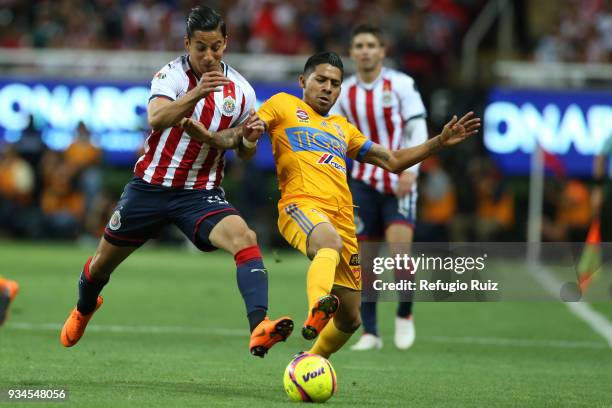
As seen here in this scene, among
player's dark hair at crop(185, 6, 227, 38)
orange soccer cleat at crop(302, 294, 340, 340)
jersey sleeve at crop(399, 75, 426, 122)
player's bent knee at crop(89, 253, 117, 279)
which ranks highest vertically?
player's dark hair at crop(185, 6, 227, 38)

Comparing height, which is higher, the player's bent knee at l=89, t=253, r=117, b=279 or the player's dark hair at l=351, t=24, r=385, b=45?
the player's dark hair at l=351, t=24, r=385, b=45

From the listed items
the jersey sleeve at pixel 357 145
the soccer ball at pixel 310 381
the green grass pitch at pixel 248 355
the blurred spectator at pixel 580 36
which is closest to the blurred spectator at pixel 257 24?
the blurred spectator at pixel 580 36

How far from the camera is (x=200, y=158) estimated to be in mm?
7574

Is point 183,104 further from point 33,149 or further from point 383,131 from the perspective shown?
point 33,149

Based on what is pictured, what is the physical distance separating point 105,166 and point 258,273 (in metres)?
16.4

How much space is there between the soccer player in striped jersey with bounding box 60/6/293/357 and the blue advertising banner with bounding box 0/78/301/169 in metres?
14.0

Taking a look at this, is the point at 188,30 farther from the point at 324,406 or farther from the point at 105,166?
the point at 105,166

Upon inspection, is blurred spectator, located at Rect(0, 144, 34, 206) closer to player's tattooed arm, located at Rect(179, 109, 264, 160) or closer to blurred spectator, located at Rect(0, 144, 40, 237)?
blurred spectator, located at Rect(0, 144, 40, 237)

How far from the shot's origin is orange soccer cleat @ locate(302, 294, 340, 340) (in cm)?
644

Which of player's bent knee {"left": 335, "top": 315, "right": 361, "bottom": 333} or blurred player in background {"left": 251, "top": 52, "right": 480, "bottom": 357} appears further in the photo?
player's bent knee {"left": 335, "top": 315, "right": 361, "bottom": 333}

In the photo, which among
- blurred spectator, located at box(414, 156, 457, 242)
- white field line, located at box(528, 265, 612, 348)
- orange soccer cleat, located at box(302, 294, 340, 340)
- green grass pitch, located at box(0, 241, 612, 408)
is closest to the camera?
orange soccer cleat, located at box(302, 294, 340, 340)

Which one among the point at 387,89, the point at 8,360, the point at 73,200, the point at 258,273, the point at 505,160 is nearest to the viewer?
the point at 258,273

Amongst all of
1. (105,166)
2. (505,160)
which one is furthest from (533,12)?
(105,166)

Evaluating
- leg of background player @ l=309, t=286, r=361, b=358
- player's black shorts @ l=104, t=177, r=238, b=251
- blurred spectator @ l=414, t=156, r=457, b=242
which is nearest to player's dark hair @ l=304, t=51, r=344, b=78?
player's black shorts @ l=104, t=177, r=238, b=251
